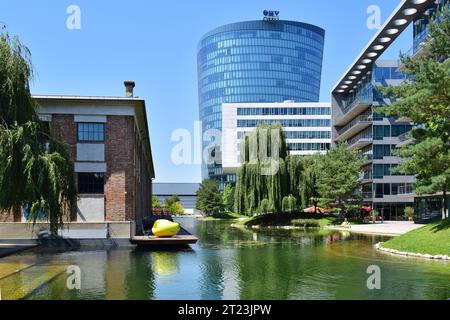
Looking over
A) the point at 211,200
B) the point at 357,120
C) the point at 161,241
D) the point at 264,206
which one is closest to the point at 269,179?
the point at 264,206

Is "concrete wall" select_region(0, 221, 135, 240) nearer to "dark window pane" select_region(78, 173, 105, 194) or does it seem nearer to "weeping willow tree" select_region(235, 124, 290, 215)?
"dark window pane" select_region(78, 173, 105, 194)

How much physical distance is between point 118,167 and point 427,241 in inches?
615

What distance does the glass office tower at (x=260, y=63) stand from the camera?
15725 centimetres

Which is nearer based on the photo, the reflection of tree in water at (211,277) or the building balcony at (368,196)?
the reflection of tree in water at (211,277)

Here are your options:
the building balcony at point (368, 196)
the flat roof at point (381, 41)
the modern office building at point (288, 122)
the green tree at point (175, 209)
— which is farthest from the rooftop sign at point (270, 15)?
the building balcony at point (368, 196)

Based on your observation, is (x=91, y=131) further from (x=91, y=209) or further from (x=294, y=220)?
(x=294, y=220)

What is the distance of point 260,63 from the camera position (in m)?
158

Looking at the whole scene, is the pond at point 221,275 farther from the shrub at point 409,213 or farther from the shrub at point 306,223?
the shrub at point 409,213

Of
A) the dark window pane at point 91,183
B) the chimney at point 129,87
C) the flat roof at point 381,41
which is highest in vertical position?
the flat roof at point 381,41

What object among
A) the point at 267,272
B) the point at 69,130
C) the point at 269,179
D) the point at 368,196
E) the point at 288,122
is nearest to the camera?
the point at 267,272

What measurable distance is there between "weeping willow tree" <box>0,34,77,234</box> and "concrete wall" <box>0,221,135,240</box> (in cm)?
664

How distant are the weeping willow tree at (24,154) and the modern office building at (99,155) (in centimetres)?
669

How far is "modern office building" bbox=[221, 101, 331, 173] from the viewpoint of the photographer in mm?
108938

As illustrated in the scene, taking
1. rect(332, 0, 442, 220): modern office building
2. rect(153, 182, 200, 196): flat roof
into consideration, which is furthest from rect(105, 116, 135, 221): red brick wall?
rect(153, 182, 200, 196): flat roof
